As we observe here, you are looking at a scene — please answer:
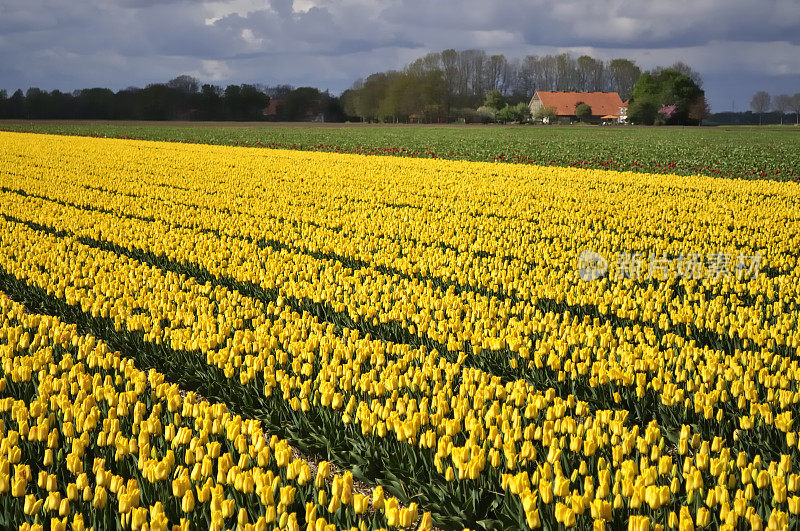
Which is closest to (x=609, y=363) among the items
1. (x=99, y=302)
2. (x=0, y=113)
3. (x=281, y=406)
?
(x=281, y=406)

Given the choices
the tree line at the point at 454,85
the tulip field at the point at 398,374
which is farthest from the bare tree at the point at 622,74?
the tulip field at the point at 398,374

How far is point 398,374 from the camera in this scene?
443 cm

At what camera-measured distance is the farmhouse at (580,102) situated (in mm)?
104688

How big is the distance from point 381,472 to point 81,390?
1934 mm

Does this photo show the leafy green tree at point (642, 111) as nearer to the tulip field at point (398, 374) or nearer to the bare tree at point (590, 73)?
the bare tree at point (590, 73)

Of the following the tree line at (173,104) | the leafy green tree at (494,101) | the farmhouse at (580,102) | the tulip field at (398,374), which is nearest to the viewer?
the tulip field at (398,374)

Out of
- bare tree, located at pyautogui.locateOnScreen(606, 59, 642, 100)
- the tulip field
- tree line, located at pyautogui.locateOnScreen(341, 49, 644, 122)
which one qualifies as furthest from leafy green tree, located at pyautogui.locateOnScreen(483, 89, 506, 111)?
the tulip field

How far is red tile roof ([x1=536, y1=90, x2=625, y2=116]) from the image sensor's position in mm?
106000

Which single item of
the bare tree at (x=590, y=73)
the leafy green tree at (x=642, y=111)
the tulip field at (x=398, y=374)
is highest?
the bare tree at (x=590, y=73)

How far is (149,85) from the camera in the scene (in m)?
83.3

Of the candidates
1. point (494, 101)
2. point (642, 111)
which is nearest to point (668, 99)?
point (642, 111)

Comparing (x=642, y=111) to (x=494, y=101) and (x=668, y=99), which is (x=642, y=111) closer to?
(x=668, y=99)

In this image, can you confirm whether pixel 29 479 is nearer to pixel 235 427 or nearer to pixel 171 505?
pixel 171 505

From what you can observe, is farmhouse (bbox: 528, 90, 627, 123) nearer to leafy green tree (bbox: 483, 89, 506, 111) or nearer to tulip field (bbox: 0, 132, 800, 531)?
leafy green tree (bbox: 483, 89, 506, 111)
